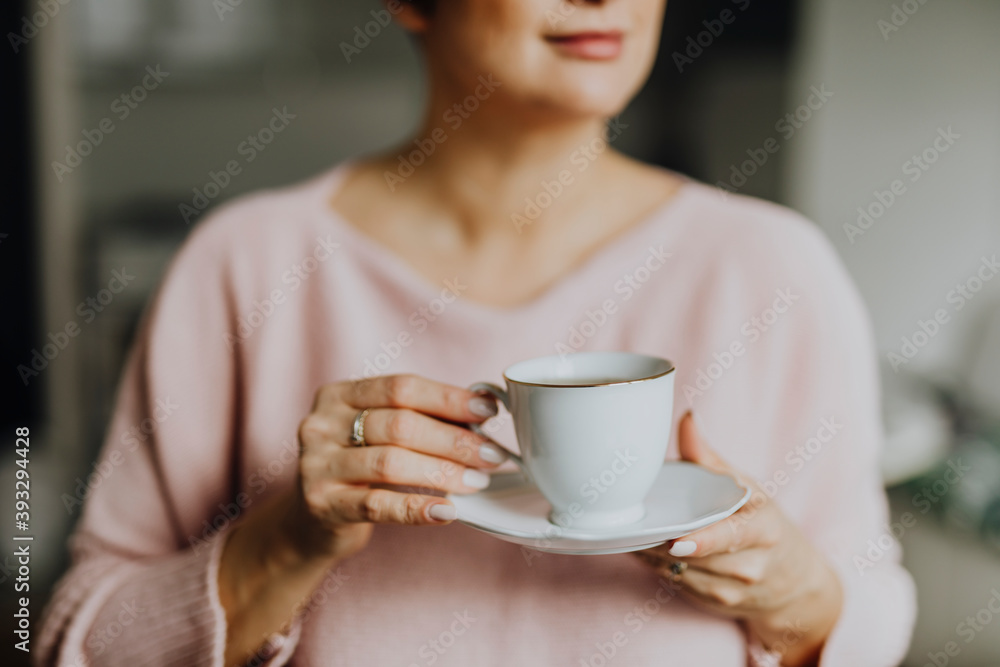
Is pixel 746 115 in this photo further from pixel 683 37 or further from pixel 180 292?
pixel 180 292

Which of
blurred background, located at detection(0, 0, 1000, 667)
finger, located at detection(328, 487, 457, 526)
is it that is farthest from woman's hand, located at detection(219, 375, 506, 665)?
blurred background, located at detection(0, 0, 1000, 667)

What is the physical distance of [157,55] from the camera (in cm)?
218

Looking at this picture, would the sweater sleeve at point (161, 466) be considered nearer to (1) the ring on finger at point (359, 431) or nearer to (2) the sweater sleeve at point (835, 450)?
(1) the ring on finger at point (359, 431)

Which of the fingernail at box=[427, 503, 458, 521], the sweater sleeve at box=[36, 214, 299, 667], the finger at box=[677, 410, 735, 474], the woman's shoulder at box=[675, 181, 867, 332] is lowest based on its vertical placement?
the sweater sleeve at box=[36, 214, 299, 667]

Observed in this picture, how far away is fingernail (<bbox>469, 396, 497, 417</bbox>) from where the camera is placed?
0.62m

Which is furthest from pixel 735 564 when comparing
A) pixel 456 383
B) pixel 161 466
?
pixel 161 466

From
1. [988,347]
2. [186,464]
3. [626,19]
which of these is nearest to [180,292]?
[186,464]

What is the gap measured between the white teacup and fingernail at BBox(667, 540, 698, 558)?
57 mm

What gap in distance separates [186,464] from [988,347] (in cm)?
166

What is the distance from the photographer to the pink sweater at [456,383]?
77 centimetres

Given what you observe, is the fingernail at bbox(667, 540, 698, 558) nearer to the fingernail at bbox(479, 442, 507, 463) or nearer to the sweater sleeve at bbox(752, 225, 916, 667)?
the fingernail at bbox(479, 442, 507, 463)

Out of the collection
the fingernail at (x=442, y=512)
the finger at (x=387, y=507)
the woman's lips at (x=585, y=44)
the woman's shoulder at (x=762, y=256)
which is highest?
the woman's lips at (x=585, y=44)

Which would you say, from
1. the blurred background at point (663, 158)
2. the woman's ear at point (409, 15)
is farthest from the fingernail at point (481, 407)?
the blurred background at point (663, 158)

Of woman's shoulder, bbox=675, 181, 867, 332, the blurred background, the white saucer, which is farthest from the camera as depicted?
the blurred background
